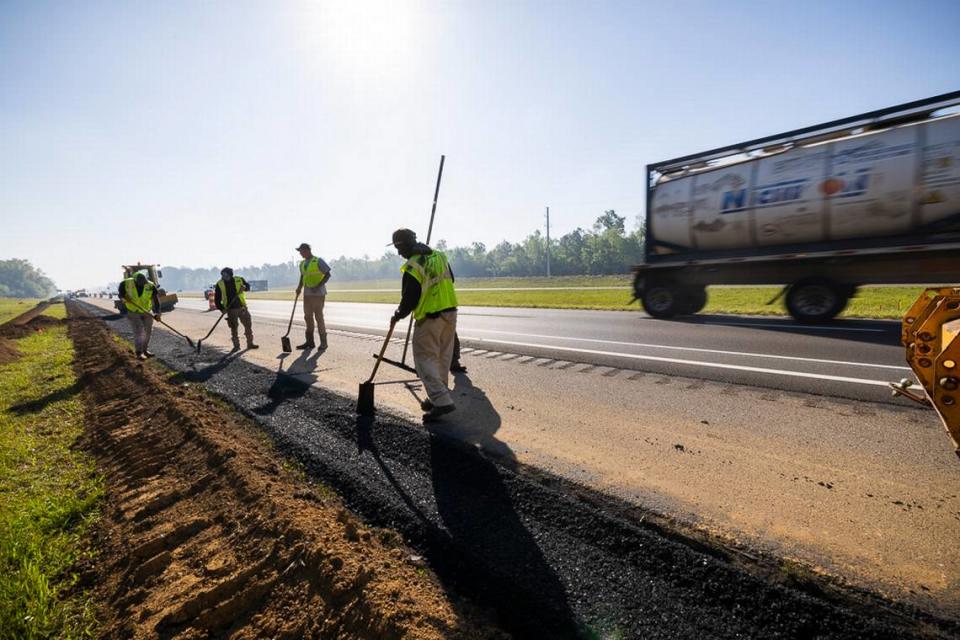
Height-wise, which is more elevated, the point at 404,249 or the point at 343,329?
the point at 404,249

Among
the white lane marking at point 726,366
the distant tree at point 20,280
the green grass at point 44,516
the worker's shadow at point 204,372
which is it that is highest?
the distant tree at point 20,280

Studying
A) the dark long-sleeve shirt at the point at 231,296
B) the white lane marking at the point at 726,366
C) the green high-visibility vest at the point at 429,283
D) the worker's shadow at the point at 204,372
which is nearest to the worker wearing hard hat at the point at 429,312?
the green high-visibility vest at the point at 429,283

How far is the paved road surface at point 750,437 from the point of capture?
7.09 feet

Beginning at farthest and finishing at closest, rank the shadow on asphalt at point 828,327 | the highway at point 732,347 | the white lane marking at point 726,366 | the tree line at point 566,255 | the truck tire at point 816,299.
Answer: the tree line at point 566,255
the truck tire at point 816,299
the shadow on asphalt at point 828,327
the highway at point 732,347
the white lane marking at point 726,366

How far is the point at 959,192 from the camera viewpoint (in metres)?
7.37

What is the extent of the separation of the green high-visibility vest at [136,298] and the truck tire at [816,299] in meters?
13.6

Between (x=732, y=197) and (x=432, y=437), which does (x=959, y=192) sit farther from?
(x=432, y=437)

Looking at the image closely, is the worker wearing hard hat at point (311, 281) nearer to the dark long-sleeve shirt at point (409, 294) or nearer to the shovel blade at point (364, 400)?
the shovel blade at point (364, 400)

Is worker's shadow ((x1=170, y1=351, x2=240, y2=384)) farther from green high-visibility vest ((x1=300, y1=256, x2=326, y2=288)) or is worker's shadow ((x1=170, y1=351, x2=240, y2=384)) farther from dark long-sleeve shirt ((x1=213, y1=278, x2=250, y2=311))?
green high-visibility vest ((x1=300, y1=256, x2=326, y2=288))

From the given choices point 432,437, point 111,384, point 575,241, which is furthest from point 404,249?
point 575,241

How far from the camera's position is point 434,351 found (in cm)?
439

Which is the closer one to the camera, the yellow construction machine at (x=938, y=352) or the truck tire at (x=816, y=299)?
the yellow construction machine at (x=938, y=352)

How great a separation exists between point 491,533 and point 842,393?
4241 mm

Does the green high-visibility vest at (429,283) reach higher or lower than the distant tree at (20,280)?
lower
